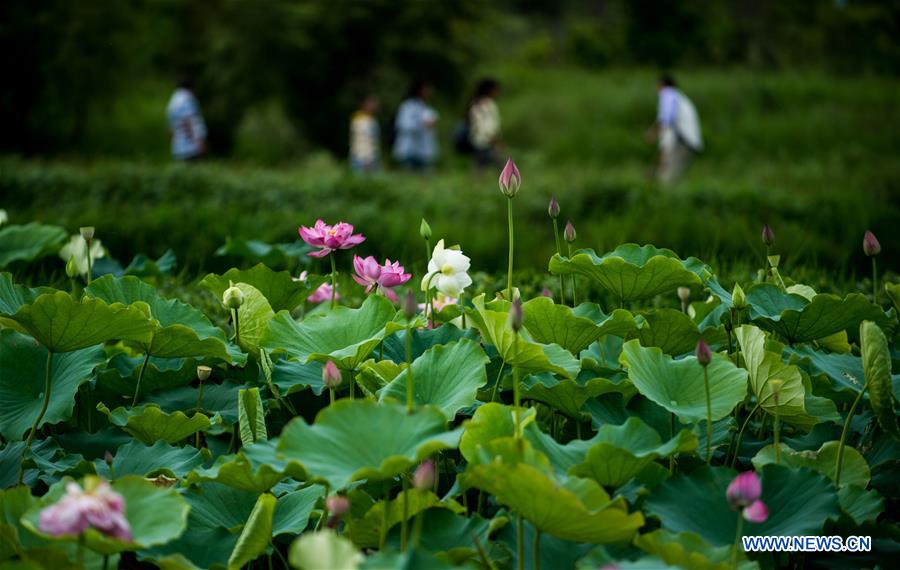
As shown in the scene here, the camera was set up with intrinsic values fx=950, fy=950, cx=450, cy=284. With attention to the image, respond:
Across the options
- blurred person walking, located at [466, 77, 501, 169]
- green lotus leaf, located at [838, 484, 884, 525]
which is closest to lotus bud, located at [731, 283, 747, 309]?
A: green lotus leaf, located at [838, 484, 884, 525]

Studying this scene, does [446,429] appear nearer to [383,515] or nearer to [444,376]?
[383,515]

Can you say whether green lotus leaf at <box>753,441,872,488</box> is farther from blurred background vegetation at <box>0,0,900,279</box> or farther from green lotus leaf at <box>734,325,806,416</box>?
blurred background vegetation at <box>0,0,900,279</box>

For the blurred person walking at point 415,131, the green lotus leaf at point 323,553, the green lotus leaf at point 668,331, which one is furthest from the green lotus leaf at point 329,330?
the blurred person walking at point 415,131

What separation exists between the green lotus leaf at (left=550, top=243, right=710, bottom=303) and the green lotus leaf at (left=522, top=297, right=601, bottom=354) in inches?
3.3

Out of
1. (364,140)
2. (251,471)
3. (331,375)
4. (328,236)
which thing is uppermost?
(328,236)

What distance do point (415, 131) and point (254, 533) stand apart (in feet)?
28.9

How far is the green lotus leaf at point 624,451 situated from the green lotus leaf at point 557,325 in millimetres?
296

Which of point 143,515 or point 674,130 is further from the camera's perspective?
point 674,130

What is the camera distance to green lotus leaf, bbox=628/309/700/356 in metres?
1.60

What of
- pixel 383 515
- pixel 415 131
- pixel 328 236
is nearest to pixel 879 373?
pixel 383 515

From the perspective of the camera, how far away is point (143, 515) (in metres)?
1.08

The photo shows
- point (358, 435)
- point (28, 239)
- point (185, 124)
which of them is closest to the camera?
point (358, 435)

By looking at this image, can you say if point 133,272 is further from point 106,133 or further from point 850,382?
point 106,133

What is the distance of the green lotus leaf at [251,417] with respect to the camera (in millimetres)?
1375
